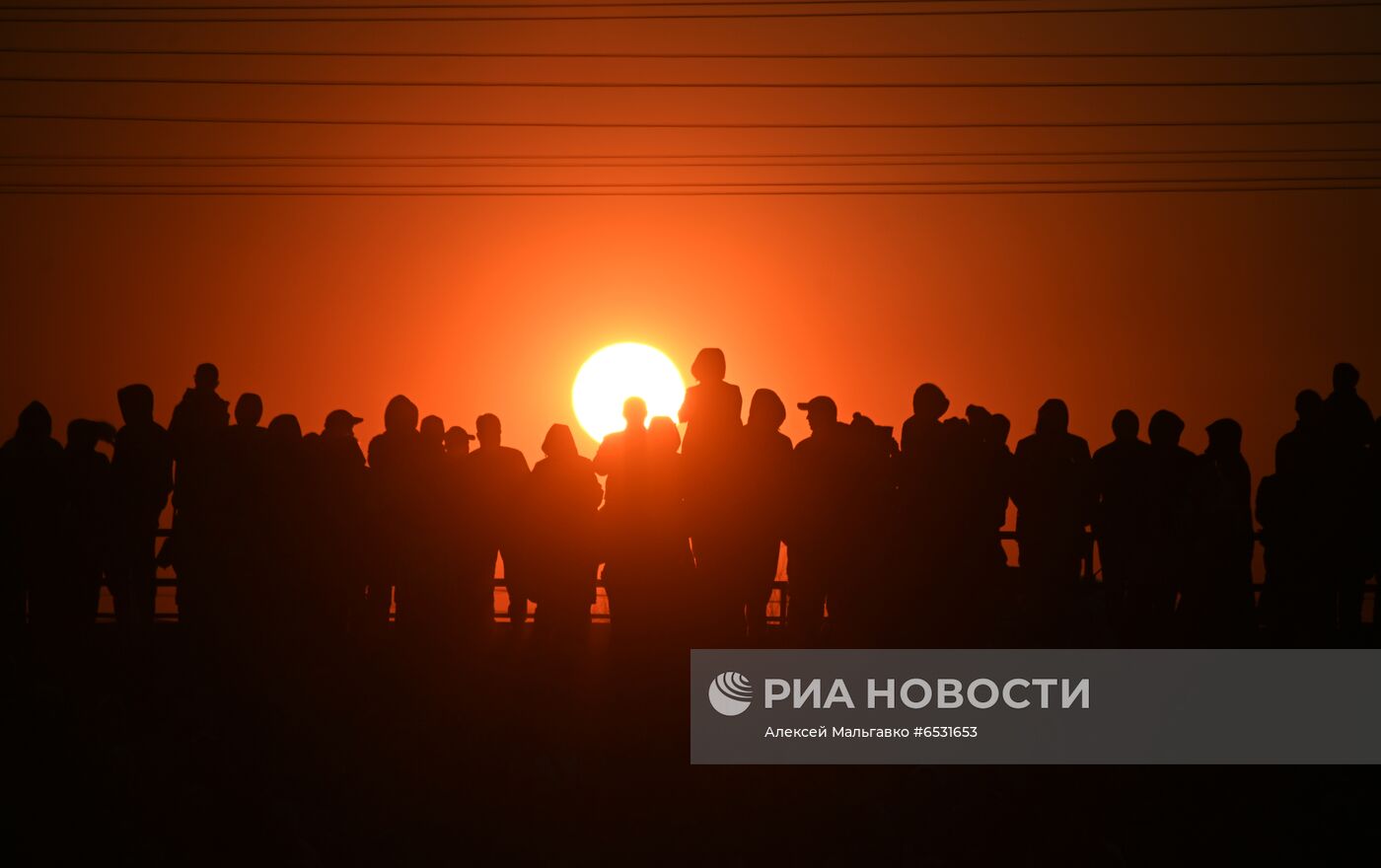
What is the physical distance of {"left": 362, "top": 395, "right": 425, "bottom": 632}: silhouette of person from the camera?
13078 millimetres

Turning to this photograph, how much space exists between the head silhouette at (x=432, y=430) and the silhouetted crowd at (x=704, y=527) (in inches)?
0.7

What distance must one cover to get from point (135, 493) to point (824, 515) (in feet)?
18.4

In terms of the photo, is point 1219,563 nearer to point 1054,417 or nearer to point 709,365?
point 1054,417

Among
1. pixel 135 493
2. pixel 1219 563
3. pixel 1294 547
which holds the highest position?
Result: pixel 135 493

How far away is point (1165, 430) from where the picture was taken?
12.8 metres

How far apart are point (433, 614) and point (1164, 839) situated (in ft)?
20.1

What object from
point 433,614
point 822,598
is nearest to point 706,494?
point 822,598

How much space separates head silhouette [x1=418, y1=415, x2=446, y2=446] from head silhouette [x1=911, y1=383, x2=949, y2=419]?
4119 millimetres

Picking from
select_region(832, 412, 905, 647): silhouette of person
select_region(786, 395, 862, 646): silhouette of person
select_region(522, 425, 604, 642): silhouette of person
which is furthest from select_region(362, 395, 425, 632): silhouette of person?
select_region(832, 412, 905, 647): silhouette of person

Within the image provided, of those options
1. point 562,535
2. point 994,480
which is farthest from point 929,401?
point 562,535

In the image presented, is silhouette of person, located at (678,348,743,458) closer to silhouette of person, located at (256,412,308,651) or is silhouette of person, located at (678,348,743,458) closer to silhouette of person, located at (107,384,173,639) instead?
silhouette of person, located at (256,412,308,651)

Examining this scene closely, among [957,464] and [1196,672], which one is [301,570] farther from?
[1196,672]

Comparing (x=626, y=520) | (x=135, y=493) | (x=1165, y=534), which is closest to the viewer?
(x=626, y=520)

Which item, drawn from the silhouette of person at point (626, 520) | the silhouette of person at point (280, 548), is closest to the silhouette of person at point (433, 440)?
the silhouette of person at point (280, 548)
